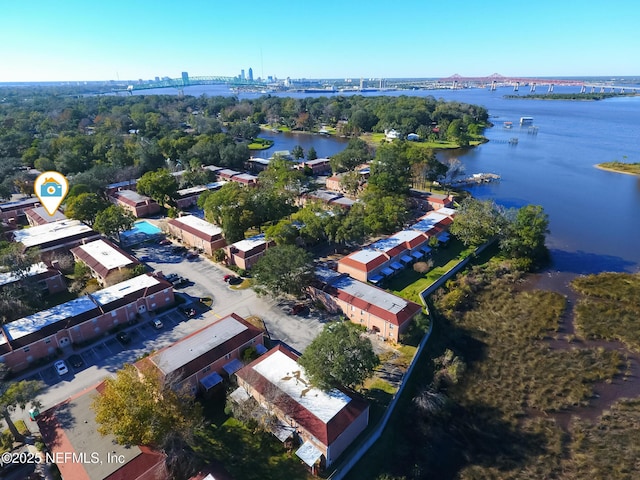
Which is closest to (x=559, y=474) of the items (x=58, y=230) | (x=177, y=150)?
(x=58, y=230)

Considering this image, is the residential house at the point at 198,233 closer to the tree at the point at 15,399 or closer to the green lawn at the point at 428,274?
the green lawn at the point at 428,274

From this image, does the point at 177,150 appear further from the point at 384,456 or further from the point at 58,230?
the point at 384,456

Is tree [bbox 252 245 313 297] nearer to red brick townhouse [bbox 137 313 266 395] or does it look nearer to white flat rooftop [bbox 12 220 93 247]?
red brick townhouse [bbox 137 313 266 395]

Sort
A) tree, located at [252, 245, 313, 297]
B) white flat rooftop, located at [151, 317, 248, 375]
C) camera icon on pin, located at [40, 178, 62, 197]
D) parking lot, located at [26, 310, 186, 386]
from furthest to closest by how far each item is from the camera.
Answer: camera icon on pin, located at [40, 178, 62, 197] → tree, located at [252, 245, 313, 297] → parking lot, located at [26, 310, 186, 386] → white flat rooftop, located at [151, 317, 248, 375]

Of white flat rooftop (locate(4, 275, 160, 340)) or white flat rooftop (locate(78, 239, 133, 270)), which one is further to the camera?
white flat rooftop (locate(78, 239, 133, 270))

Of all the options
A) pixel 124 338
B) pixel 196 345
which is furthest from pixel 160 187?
pixel 196 345

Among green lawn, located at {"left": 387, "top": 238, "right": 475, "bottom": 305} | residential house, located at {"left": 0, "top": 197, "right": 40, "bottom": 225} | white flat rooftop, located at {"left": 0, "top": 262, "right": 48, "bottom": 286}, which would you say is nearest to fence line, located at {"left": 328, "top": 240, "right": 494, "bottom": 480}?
green lawn, located at {"left": 387, "top": 238, "right": 475, "bottom": 305}

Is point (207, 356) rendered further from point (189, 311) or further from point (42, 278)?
point (42, 278)
